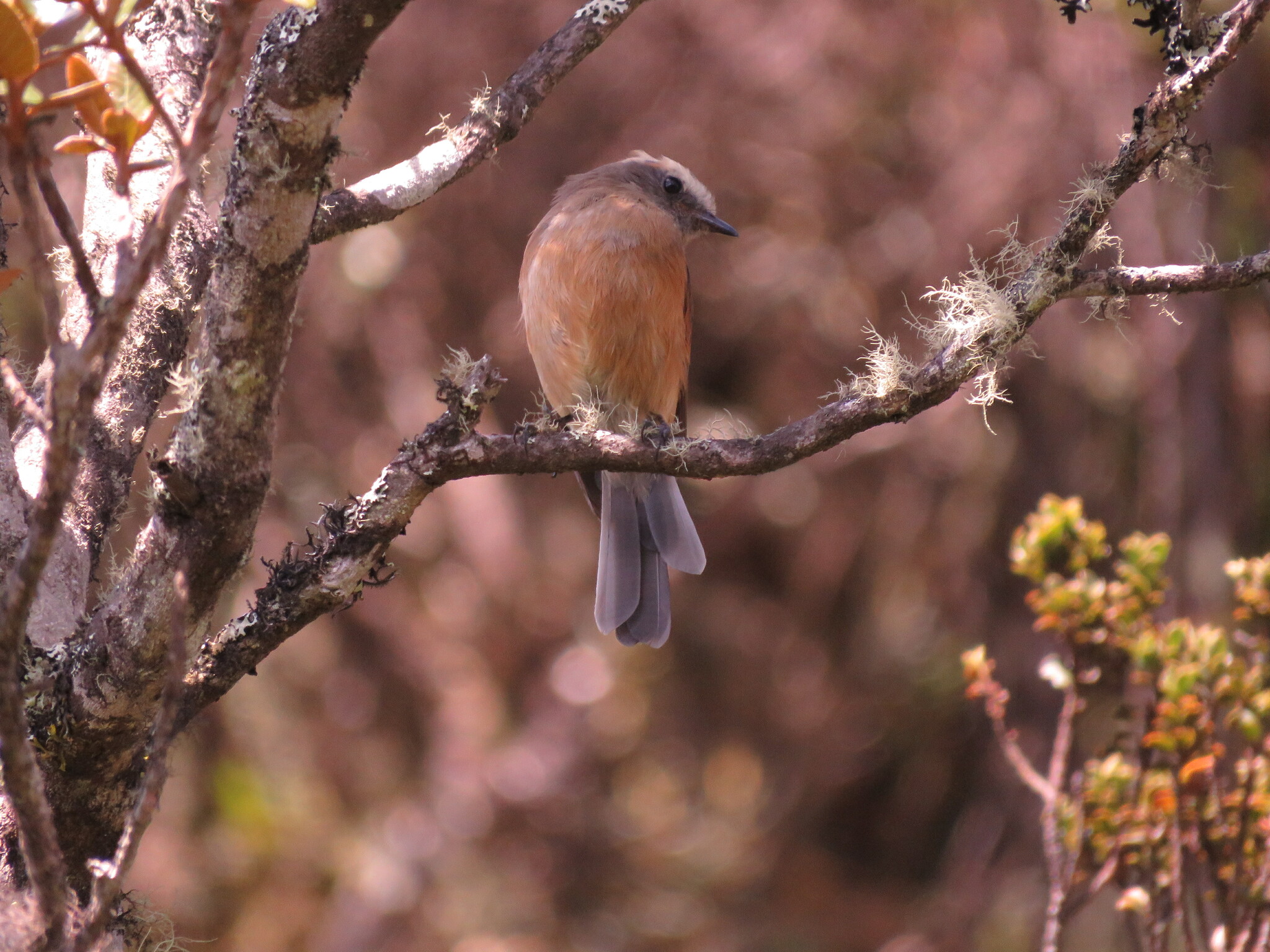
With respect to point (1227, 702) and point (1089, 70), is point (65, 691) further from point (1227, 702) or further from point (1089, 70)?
point (1089, 70)

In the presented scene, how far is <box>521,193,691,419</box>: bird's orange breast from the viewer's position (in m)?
3.93

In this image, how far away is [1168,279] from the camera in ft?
6.47

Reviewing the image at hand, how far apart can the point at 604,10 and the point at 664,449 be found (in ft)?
3.63

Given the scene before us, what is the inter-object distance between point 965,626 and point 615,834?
2.17m

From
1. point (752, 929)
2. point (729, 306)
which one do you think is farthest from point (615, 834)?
point (729, 306)

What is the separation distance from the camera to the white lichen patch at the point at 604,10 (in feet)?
8.57

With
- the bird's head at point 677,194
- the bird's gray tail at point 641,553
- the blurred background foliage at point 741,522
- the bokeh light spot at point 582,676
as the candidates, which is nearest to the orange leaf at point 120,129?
the bird's gray tail at point 641,553

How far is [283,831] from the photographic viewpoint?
6.68m

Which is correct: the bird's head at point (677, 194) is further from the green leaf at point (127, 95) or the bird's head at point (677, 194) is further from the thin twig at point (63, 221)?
the thin twig at point (63, 221)

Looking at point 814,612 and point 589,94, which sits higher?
point 589,94

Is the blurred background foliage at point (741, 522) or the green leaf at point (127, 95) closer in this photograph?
the green leaf at point (127, 95)

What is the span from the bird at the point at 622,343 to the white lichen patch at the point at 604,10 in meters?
1.30

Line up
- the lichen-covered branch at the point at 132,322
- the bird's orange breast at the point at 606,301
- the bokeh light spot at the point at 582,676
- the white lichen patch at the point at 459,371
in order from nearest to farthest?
the white lichen patch at the point at 459,371, the lichen-covered branch at the point at 132,322, the bird's orange breast at the point at 606,301, the bokeh light spot at the point at 582,676

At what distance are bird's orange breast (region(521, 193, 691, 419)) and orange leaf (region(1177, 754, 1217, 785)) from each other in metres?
2.03
